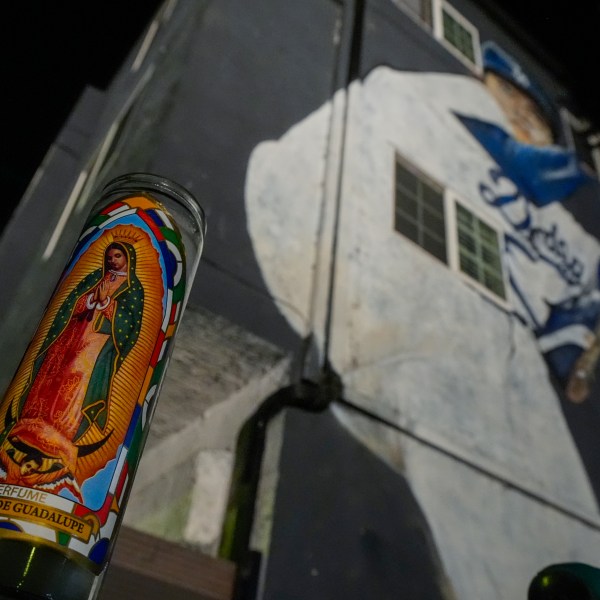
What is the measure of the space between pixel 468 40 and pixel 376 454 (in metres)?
5.54

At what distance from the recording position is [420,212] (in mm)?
4512

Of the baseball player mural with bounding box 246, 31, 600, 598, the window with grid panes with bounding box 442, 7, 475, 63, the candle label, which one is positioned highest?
the window with grid panes with bounding box 442, 7, 475, 63

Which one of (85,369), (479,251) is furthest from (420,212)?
(85,369)

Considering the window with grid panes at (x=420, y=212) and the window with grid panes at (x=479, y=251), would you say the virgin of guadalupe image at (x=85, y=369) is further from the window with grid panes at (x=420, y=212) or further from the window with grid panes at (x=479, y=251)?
the window with grid panes at (x=479, y=251)

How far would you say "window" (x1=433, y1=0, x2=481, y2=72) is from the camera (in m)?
6.50

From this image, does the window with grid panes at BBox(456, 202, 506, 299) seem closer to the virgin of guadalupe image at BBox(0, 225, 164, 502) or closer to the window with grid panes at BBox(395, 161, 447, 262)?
the window with grid panes at BBox(395, 161, 447, 262)

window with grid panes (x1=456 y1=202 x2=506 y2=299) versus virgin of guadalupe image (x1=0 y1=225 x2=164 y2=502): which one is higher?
virgin of guadalupe image (x1=0 y1=225 x2=164 y2=502)

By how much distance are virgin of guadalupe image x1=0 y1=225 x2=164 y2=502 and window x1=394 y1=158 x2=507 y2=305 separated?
278 centimetres

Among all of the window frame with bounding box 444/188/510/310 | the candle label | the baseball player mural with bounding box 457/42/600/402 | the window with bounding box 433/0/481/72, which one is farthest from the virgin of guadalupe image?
the window with bounding box 433/0/481/72

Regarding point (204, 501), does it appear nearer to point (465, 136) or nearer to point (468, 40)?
point (465, 136)

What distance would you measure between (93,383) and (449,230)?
3.66m

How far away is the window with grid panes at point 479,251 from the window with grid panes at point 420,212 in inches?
7.3

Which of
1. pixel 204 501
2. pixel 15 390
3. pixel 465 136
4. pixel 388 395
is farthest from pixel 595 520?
pixel 15 390

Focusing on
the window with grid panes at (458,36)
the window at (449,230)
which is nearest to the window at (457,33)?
the window with grid panes at (458,36)
